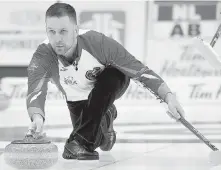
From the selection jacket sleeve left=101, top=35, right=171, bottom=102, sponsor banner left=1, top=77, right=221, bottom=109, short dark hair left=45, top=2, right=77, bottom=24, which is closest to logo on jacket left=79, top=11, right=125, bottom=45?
sponsor banner left=1, top=77, right=221, bottom=109

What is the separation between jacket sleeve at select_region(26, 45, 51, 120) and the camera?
2.26m

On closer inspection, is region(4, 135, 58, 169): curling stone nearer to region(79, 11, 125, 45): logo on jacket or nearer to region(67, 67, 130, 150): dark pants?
region(67, 67, 130, 150): dark pants

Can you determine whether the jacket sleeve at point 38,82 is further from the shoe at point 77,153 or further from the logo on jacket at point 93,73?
the shoe at point 77,153

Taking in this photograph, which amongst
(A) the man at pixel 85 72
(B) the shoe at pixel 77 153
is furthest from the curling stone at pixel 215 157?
(B) the shoe at pixel 77 153

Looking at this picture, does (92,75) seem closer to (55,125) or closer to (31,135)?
(31,135)

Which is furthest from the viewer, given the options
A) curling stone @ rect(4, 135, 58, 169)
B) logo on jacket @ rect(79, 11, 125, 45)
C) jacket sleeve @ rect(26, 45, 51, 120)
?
logo on jacket @ rect(79, 11, 125, 45)

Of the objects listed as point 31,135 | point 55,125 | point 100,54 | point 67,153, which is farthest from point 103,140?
point 55,125

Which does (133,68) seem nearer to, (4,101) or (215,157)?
(215,157)

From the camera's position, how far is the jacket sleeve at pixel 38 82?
89.0 inches

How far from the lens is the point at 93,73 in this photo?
8.33 ft

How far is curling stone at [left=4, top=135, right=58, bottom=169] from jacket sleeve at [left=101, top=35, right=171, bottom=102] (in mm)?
461

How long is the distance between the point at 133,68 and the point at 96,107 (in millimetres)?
220

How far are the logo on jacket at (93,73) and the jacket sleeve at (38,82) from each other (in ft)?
0.54

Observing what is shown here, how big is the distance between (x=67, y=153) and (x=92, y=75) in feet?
1.13
